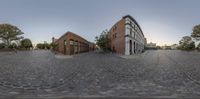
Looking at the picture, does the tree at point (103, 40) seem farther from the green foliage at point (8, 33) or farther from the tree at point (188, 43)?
the tree at point (188, 43)

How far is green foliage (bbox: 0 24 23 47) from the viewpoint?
76475 mm

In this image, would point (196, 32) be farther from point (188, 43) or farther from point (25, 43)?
point (25, 43)

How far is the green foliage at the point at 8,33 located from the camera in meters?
76.5

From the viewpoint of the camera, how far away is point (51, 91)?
7.30m

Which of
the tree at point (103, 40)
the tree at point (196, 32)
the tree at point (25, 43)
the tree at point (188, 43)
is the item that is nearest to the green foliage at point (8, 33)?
the tree at point (25, 43)

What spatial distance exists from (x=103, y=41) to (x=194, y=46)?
48.0 meters

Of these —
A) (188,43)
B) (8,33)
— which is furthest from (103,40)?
(188,43)

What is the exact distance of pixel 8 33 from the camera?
263 feet

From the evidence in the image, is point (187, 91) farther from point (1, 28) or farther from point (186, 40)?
point (186, 40)

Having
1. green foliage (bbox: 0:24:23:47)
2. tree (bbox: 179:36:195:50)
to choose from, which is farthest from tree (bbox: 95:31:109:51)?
tree (bbox: 179:36:195:50)

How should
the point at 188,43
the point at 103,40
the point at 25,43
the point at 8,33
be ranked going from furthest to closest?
1. the point at 25,43
2. the point at 188,43
3. the point at 8,33
4. the point at 103,40

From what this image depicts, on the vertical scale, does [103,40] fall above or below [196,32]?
below

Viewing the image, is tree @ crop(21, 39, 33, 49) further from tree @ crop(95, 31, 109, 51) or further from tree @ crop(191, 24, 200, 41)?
tree @ crop(191, 24, 200, 41)

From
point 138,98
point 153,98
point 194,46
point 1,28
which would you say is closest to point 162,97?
point 153,98
